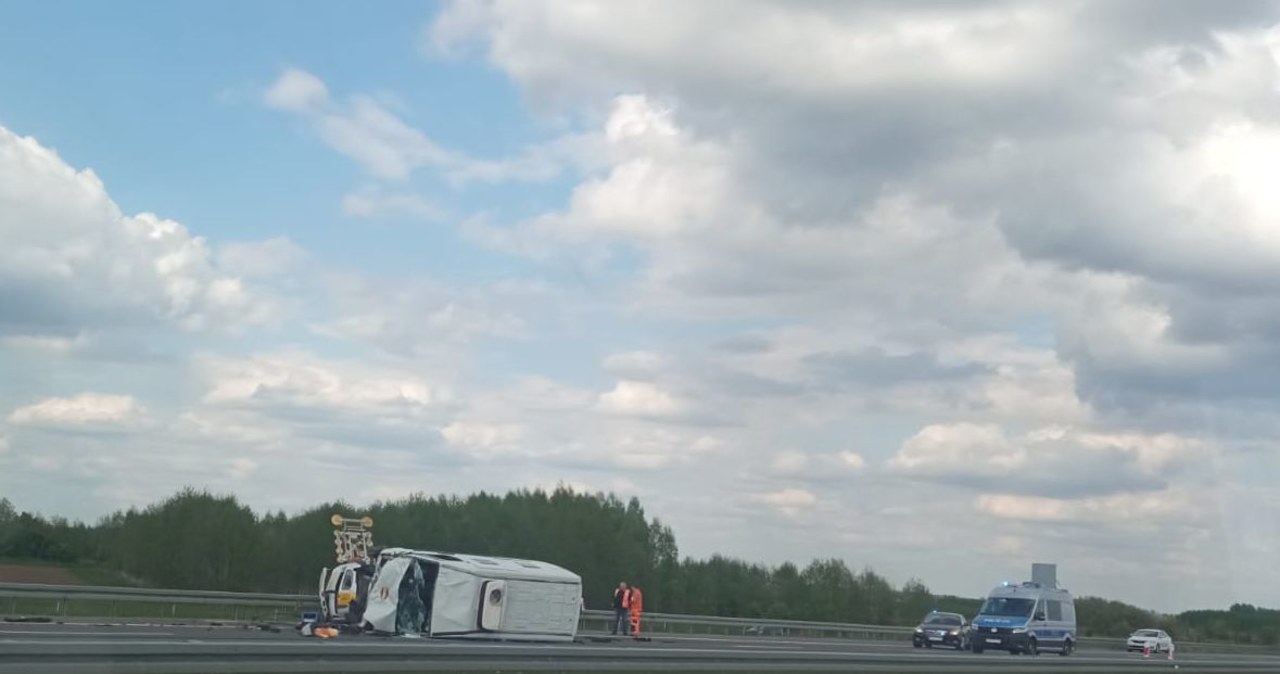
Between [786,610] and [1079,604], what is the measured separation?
95.2 feet

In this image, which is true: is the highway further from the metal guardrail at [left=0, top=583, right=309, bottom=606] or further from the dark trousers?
the dark trousers

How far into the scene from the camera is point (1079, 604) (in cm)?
10400

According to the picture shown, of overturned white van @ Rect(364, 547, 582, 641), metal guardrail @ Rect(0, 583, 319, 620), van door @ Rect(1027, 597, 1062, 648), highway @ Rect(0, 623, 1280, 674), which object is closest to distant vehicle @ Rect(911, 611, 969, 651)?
van door @ Rect(1027, 597, 1062, 648)

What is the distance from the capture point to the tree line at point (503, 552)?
58219mm

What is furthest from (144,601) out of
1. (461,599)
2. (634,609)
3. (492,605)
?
(634,609)

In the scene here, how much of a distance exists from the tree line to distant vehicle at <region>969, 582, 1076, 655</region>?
2453cm

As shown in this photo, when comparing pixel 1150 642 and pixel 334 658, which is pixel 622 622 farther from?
pixel 1150 642

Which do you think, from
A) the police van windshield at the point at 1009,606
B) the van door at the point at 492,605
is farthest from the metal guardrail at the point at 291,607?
the police van windshield at the point at 1009,606

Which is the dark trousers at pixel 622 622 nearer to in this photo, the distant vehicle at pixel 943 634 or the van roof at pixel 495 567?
the van roof at pixel 495 567

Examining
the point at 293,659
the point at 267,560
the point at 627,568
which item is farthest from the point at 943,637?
the point at 293,659

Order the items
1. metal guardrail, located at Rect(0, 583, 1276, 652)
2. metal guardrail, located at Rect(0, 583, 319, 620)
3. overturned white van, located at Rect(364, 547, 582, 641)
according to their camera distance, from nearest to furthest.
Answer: overturned white van, located at Rect(364, 547, 582, 641)
metal guardrail, located at Rect(0, 583, 319, 620)
metal guardrail, located at Rect(0, 583, 1276, 652)

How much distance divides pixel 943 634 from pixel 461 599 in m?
27.3

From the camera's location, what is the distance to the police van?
1957 inches

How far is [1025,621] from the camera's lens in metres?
49.9
